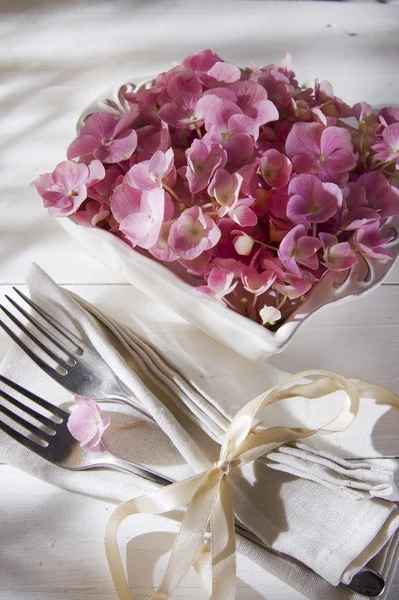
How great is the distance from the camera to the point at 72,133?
657mm

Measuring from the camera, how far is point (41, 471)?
50 centimetres

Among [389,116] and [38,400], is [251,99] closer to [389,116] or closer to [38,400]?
A: [389,116]

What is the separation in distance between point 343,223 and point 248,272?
0.09 meters

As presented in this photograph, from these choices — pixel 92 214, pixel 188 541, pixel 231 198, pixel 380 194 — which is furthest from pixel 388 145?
pixel 188 541

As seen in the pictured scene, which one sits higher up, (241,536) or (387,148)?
(387,148)

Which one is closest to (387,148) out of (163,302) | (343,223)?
(343,223)

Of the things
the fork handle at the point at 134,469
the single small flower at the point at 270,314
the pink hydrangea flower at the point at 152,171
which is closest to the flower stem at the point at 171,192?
the pink hydrangea flower at the point at 152,171

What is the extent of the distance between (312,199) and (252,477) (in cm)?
23

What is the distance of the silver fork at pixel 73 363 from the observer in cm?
52

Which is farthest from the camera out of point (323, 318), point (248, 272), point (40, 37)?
point (40, 37)

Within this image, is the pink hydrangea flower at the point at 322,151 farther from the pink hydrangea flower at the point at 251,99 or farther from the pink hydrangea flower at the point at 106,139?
the pink hydrangea flower at the point at 106,139

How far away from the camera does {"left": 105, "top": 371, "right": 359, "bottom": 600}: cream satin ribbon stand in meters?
0.45

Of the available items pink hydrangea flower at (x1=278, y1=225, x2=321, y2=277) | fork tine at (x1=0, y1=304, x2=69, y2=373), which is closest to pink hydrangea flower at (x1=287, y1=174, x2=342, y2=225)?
pink hydrangea flower at (x1=278, y1=225, x2=321, y2=277)

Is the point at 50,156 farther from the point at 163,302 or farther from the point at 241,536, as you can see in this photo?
the point at 241,536
